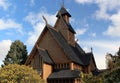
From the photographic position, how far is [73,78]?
36.6 meters

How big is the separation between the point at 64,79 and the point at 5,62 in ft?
63.9

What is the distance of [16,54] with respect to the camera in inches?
2106

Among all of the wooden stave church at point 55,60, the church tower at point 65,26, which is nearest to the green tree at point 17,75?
the wooden stave church at point 55,60

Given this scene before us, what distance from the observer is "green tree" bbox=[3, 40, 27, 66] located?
53.0m

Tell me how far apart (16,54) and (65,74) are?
1874cm

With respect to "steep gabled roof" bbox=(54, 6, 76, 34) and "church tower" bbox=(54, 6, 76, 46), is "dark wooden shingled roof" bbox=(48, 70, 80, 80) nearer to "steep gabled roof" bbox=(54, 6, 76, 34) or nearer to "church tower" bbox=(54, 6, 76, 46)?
Result: "church tower" bbox=(54, 6, 76, 46)

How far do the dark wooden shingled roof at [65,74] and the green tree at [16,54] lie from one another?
15550mm

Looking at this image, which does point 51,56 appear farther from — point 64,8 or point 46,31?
point 64,8

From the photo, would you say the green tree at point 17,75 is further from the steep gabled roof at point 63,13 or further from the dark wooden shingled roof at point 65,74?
the steep gabled roof at point 63,13

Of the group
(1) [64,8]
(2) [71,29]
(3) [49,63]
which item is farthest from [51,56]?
(1) [64,8]

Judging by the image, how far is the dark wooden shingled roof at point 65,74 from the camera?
121 ft

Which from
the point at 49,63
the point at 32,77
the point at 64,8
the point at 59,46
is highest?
the point at 64,8

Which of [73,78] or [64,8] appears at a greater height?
[64,8]

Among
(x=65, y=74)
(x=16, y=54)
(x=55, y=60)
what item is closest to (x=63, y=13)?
(x=55, y=60)
